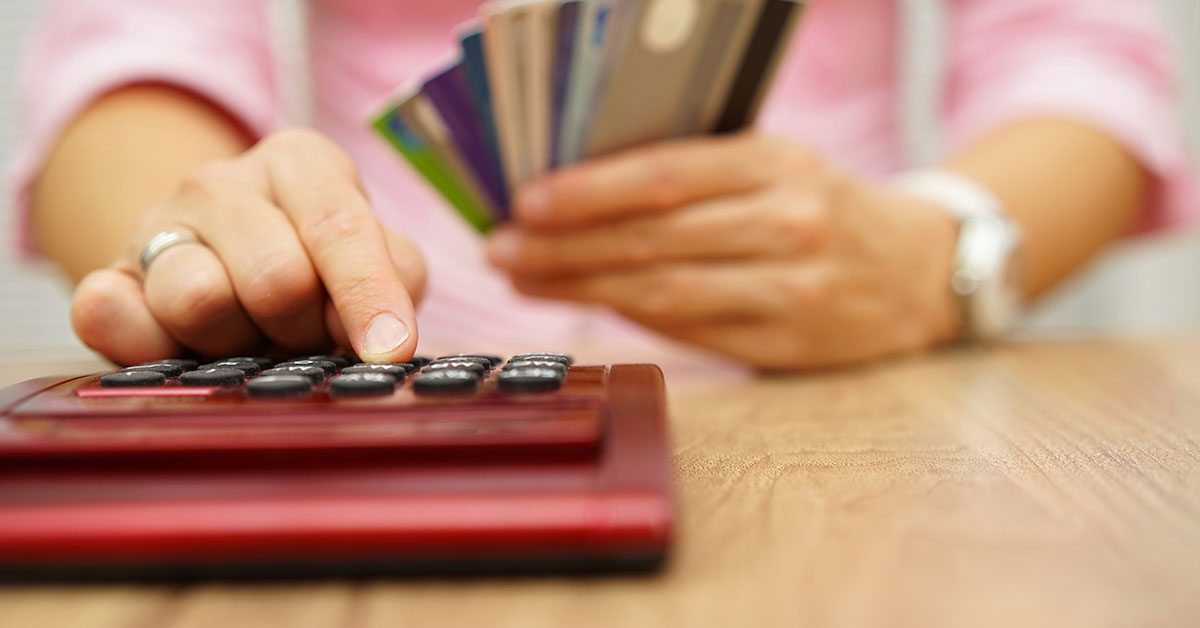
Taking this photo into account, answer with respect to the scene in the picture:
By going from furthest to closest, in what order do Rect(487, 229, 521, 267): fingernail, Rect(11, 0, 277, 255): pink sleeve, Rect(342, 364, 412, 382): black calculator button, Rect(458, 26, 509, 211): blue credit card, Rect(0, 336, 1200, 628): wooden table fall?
Rect(11, 0, 277, 255): pink sleeve → Rect(487, 229, 521, 267): fingernail → Rect(458, 26, 509, 211): blue credit card → Rect(342, 364, 412, 382): black calculator button → Rect(0, 336, 1200, 628): wooden table

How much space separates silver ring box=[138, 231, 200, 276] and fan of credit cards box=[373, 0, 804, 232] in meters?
0.17

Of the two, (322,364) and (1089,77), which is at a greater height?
(1089,77)

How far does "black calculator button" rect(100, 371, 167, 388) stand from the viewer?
1.08ft

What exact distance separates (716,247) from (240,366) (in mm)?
353

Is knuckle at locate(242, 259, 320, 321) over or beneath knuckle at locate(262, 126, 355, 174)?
beneath

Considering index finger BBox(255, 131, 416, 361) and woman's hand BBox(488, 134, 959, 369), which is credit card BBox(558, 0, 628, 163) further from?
index finger BBox(255, 131, 416, 361)

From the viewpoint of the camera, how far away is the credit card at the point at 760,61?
550 mm

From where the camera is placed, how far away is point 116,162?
2.40ft

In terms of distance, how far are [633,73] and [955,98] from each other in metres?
0.61

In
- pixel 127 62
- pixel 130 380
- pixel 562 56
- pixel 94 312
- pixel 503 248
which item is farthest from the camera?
pixel 127 62

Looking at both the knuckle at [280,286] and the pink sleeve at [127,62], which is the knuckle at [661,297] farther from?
the pink sleeve at [127,62]

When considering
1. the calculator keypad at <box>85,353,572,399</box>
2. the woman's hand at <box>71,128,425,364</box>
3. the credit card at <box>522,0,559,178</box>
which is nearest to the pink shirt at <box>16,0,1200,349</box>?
→ the credit card at <box>522,0,559,178</box>

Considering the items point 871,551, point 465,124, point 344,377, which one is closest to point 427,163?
point 465,124

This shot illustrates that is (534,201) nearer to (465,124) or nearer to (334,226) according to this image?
(465,124)
